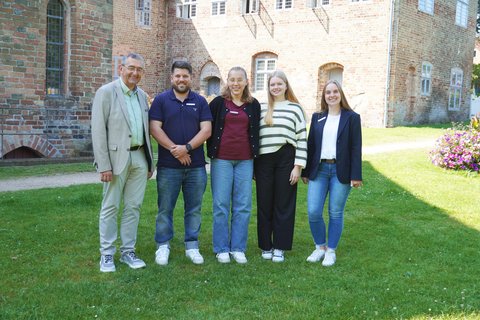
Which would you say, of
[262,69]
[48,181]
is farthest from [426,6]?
[48,181]

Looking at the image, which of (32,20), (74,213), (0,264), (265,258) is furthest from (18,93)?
(265,258)

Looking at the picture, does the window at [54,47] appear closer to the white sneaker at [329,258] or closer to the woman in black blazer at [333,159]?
the woman in black blazer at [333,159]

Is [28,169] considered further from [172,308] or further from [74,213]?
[172,308]

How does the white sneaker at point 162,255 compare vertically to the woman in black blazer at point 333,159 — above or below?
below

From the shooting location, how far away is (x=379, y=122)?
20219 millimetres

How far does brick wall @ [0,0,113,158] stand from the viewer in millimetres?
11539

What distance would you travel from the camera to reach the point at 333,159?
210 inches

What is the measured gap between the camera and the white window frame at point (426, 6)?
21072 millimetres

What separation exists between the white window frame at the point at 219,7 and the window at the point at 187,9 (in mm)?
1132

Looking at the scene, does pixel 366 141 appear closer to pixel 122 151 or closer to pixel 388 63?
pixel 388 63

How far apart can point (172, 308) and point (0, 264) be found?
1932 millimetres

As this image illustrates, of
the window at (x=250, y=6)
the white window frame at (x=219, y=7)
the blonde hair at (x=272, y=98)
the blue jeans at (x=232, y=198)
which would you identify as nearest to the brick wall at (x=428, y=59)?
the window at (x=250, y=6)

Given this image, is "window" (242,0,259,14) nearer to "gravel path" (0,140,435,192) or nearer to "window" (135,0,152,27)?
"window" (135,0,152,27)

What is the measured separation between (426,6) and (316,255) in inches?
735
